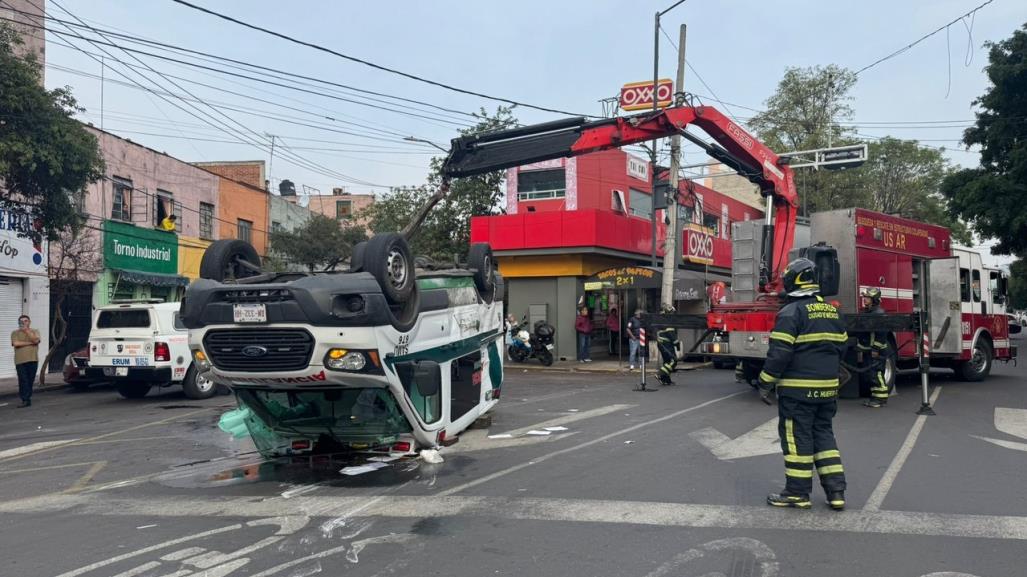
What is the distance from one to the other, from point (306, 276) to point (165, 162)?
21.4 metres

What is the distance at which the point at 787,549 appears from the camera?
4.75 metres

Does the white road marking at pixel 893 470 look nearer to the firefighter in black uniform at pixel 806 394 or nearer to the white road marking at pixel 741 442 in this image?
the firefighter in black uniform at pixel 806 394

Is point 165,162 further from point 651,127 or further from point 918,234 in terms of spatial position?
point 918,234

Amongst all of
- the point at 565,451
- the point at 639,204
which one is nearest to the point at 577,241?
the point at 639,204

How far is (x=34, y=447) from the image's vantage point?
937 centimetres

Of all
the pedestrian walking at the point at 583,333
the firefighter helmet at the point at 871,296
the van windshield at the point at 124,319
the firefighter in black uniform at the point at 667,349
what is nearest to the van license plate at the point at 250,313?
the van windshield at the point at 124,319

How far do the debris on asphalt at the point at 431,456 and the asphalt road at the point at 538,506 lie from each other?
11 cm

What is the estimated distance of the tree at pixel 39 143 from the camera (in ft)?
41.9

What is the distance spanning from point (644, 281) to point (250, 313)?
15854 mm

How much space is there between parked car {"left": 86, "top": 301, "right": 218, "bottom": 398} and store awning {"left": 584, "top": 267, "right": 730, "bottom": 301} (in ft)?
38.2

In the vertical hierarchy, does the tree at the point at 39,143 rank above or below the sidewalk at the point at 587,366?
above

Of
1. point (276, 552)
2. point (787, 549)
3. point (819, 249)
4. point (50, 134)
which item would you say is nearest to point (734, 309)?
point (819, 249)

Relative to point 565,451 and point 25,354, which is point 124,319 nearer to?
point 25,354

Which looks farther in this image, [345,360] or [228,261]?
[228,261]
